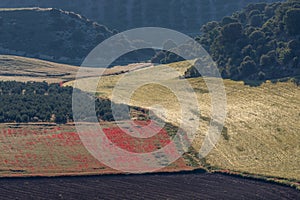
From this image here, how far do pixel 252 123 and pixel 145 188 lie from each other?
119ft

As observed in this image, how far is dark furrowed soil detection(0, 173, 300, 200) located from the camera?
6744 cm

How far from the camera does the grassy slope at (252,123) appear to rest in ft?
271

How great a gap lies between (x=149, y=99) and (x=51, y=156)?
40563 mm

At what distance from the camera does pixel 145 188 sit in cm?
7050

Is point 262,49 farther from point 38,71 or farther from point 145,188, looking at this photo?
→ point 145,188

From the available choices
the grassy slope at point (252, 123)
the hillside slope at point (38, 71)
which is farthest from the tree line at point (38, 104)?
the hillside slope at point (38, 71)

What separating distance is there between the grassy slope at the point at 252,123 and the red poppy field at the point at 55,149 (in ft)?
25.4

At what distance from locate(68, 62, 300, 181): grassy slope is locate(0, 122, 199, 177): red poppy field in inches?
305

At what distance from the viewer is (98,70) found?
170500 millimetres

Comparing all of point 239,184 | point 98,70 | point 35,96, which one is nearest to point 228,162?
point 239,184

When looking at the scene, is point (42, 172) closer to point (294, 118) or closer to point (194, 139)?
point (194, 139)

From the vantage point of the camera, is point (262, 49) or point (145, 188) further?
point (262, 49)

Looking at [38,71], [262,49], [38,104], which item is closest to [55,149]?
[38,104]

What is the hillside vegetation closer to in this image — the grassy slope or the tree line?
the grassy slope
